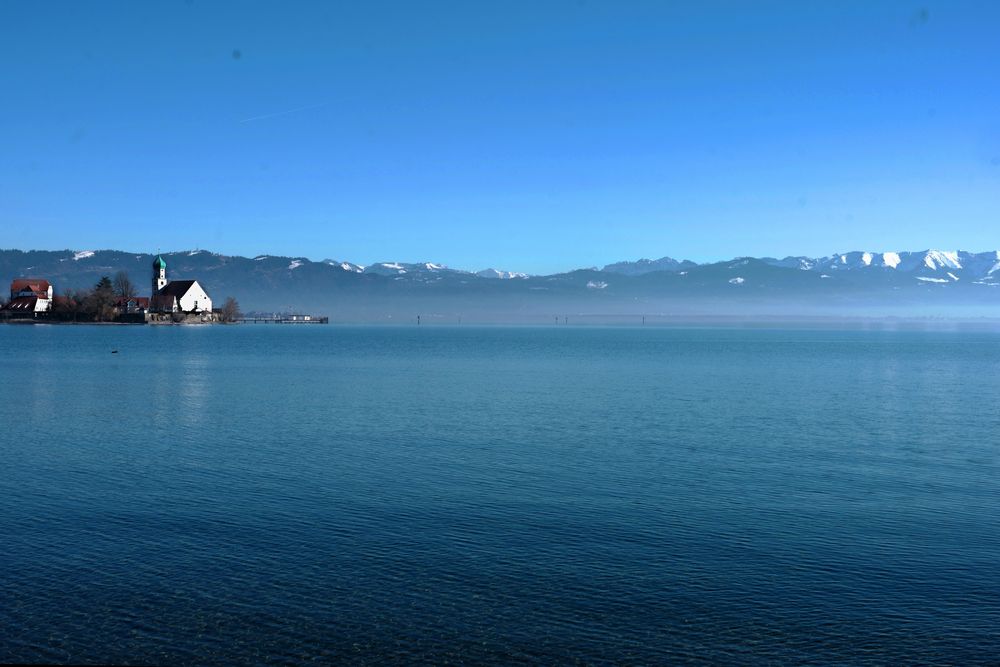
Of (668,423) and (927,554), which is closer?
(927,554)

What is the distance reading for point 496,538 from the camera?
1939 cm

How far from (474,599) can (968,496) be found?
53.3 ft

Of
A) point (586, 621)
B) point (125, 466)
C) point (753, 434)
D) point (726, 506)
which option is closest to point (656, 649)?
point (586, 621)

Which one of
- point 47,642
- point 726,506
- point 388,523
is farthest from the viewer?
point 726,506

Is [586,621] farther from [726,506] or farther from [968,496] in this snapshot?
[968,496]

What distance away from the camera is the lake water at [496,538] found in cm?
1385

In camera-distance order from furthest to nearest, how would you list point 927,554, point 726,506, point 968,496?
point 968,496
point 726,506
point 927,554

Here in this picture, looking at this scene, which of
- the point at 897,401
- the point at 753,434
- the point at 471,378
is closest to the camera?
the point at 753,434

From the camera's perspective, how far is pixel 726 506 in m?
22.8

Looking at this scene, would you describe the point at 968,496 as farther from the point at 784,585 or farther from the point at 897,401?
the point at 897,401

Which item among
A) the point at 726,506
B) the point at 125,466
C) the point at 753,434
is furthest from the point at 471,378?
the point at 726,506

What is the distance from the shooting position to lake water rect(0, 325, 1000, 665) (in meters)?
13.9

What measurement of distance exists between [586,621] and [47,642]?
847cm

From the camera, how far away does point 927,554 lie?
18453mm
